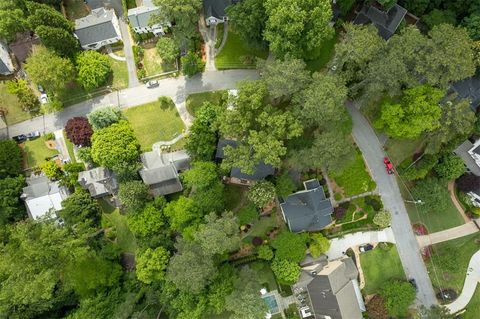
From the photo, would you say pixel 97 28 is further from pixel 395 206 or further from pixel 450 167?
pixel 450 167

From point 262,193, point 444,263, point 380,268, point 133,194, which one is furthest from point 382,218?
point 133,194

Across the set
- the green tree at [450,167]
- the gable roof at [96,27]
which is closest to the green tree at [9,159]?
the gable roof at [96,27]

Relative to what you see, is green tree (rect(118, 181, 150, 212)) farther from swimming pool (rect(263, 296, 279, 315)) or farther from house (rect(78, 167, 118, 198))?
swimming pool (rect(263, 296, 279, 315))

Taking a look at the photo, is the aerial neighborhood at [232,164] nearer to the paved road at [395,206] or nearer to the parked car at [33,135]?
the paved road at [395,206]

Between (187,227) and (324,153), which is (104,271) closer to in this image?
(187,227)

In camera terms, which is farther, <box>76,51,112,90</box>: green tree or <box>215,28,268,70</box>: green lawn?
<box>215,28,268,70</box>: green lawn

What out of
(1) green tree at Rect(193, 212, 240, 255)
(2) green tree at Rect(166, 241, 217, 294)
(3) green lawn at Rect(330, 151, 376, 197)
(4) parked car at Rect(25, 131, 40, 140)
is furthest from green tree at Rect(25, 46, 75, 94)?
(3) green lawn at Rect(330, 151, 376, 197)
